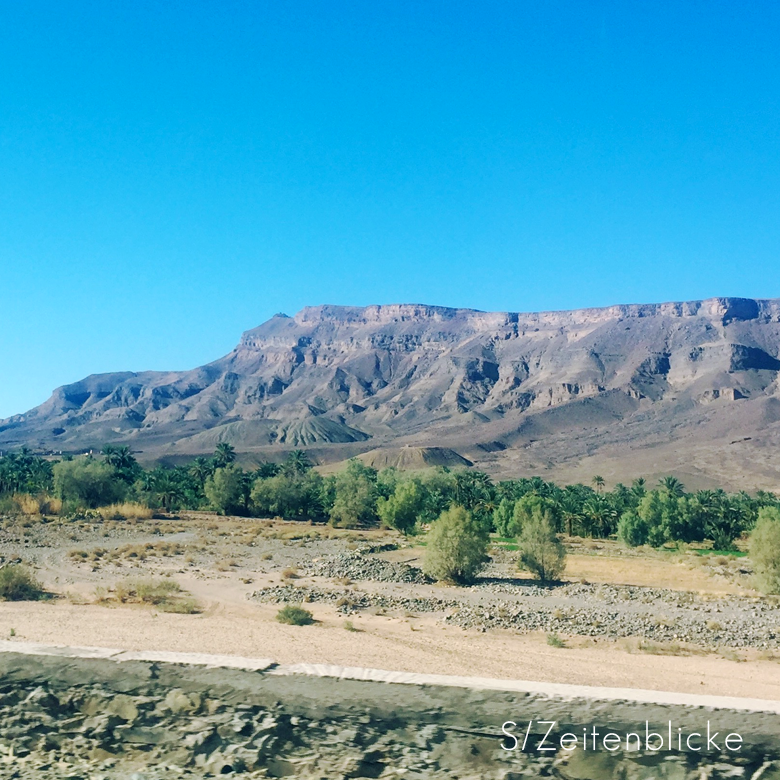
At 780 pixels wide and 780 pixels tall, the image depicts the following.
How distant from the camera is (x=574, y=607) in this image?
29250 millimetres

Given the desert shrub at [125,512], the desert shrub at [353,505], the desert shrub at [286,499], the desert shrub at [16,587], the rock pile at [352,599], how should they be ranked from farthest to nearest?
the desert shrub at [286,499] → the desert shrub at [353,505] → the desert shrub at [125,512] → the rock pile at [352,599] → the desert shrub at [16,587]

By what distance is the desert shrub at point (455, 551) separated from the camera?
35.0 m

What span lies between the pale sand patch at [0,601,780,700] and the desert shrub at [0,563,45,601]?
173 cm

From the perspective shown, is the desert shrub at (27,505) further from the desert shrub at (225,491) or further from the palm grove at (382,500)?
the desert shrub at (225,491)

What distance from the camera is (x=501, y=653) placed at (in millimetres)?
18438

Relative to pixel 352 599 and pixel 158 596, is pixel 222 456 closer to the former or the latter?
pixel 352 599

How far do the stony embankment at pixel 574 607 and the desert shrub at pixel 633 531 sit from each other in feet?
76.9

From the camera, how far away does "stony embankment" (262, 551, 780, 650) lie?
80.2 ft

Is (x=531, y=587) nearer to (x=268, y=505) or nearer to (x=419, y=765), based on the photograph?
(x=419, y=765)

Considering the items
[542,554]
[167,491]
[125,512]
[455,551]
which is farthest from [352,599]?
[167,491]

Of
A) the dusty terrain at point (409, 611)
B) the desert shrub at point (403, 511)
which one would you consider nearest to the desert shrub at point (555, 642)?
the dusty terrain at point (409, 611)

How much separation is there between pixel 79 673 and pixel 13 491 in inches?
2858

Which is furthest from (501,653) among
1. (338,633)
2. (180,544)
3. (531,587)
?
(180,544)

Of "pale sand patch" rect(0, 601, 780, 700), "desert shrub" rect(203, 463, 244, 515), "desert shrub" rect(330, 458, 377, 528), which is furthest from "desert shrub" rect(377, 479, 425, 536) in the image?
"pale sand patch" rect(0, 601, 780, 700)
